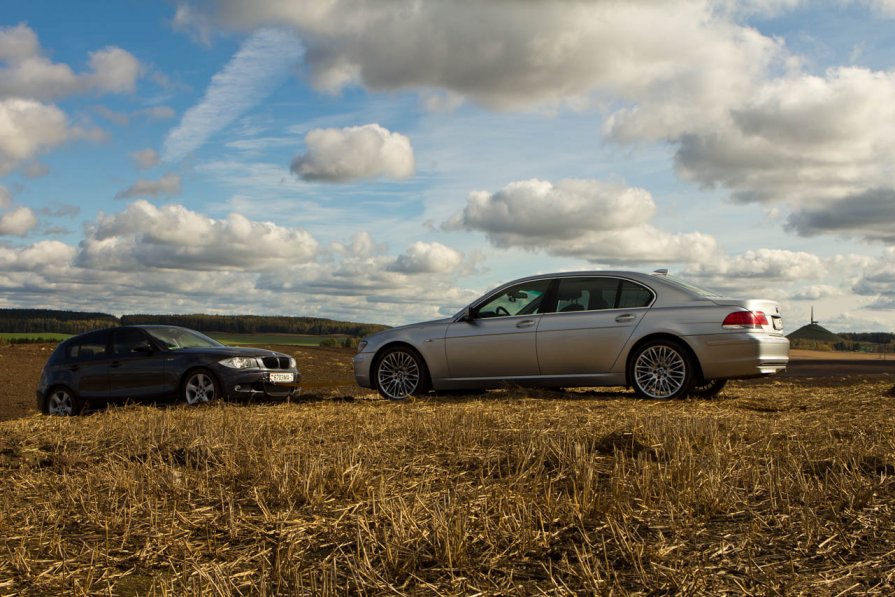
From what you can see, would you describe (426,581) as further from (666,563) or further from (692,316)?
(692,316)

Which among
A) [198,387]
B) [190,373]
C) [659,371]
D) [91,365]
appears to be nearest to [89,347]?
[91,365]

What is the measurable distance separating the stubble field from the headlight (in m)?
5.39

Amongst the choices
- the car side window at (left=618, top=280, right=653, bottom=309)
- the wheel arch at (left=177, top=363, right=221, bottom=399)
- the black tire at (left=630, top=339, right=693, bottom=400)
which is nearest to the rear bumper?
the black tire at (left=630, top=339, right=693, bottom=400)

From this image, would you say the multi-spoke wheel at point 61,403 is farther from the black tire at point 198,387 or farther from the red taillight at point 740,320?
the red taillight at point 740,320

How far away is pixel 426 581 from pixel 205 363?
10447mm

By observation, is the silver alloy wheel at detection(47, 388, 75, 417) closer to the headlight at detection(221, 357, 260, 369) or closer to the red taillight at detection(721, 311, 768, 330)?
the headlight at detection(221, 357, 260, 369)

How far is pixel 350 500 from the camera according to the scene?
15.3ft

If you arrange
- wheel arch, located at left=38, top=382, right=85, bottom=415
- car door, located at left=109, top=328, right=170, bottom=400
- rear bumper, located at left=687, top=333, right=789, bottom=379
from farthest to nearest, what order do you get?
wheel arch, located at left=38, top=382, right=85, bottom=415
car door, located at left=109, top=328, right=170, bottom=400
rear bumper, located at left=687, top=333, right=789, bottom=379

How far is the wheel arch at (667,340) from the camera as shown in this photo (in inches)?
406

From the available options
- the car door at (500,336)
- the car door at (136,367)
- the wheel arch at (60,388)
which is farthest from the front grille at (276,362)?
the car door at (500,336)

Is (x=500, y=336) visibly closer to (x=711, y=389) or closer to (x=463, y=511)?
(x=711, y=389)

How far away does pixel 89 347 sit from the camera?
14.3 meters

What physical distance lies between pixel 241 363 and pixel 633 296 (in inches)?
242

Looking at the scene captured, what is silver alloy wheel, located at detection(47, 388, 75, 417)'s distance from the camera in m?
14.2
